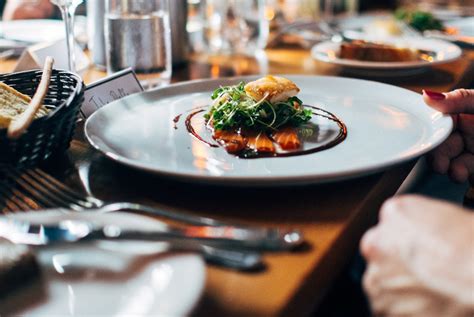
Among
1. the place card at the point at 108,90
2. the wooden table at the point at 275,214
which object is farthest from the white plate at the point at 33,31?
the wooden table at the point at 275,214

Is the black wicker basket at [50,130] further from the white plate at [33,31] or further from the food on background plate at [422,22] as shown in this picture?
the food on background plate at [422,22]

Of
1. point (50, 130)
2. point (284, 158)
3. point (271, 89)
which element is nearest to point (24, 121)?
point (50, 130)

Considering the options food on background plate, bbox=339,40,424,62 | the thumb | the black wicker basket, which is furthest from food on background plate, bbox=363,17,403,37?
the black wicker basket

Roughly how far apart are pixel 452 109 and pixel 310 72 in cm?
52

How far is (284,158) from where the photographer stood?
676 millimetres

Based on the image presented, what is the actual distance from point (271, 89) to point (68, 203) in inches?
16.1

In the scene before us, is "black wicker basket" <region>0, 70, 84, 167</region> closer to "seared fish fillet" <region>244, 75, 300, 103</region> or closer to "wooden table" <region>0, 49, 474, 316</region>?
"wooden table" <region>0, 49, 474, 316</region>

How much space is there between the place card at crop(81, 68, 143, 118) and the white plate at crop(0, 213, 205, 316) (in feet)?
1.44

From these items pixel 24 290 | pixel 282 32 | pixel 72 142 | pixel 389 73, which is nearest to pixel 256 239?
pixel 24 290

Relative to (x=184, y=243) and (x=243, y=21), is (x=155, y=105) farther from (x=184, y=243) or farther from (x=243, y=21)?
(x=243, y=21)

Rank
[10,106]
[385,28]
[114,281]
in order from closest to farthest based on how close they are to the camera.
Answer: [114,281] < [10,106] < [385,28]

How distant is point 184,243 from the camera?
469 millimetres

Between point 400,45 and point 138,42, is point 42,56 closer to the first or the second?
point 138,42

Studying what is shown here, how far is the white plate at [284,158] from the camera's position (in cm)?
60
